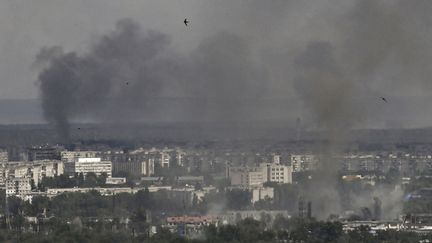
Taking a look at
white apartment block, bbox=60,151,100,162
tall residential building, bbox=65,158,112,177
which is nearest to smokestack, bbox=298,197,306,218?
tall residential building, bbox=65,158,112,177

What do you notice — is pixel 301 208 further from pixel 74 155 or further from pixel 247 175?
pixel 74 155

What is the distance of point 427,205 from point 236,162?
10318 millimetres

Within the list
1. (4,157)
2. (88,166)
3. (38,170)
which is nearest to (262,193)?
(38,170)

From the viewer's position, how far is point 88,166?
63906mm

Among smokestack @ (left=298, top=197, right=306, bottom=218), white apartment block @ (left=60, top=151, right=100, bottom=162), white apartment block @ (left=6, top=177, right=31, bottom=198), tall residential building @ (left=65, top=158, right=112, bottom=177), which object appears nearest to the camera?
smokestack @ (left=298, top=197, right=306, bottom=218)

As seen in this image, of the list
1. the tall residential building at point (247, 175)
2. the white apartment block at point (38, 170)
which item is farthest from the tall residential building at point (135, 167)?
the tall residential building at point (247, 175)

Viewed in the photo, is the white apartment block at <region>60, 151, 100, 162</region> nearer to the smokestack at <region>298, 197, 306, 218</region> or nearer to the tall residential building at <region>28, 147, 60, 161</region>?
the tall residential building at <region>28, 147, 60, 161</region>

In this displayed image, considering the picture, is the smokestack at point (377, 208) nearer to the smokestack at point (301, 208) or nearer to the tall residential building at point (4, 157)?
the smokestack at point (301, 208)

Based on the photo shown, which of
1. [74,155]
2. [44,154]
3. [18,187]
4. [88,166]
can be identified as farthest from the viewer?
[44,154]

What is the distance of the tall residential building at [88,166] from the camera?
62803 mm

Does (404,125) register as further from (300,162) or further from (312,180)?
(312,180)

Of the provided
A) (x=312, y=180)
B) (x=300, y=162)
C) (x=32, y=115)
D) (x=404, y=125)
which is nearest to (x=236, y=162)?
(x=300, y=162)

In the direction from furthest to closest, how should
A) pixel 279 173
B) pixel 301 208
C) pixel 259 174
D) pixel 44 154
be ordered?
pixel 44 154 < pixel 279 173 < pixel 259 174 < pixel 301 208

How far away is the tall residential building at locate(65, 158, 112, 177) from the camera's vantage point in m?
62.8
